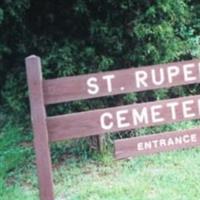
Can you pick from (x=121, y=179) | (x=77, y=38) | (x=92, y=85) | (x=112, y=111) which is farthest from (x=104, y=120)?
(x=77, y=38)

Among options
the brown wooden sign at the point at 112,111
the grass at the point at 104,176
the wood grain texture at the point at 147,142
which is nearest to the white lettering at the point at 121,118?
the brown wooden sign at the point at 112,111

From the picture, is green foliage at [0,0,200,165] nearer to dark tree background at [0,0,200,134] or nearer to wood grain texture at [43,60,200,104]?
dark tree background at [0,0,200,134]

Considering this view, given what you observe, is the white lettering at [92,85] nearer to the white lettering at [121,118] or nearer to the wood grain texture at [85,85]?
the wood grain texture at [85,85]

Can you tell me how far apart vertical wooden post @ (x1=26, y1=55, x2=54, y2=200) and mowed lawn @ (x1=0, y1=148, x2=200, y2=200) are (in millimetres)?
1900

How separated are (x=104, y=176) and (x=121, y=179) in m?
0.27

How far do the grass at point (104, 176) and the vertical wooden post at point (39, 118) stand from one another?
190cm

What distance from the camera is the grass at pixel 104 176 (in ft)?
18.3

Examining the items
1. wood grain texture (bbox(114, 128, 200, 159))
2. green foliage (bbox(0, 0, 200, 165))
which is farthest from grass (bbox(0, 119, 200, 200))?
wood grain texture (bbox(114, 128, 200, 159))

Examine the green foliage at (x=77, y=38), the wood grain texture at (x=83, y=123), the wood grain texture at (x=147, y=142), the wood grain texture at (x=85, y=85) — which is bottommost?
the wood grain texture at (x=147, y=142)

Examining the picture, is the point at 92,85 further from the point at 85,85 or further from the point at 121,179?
the point at 121,179

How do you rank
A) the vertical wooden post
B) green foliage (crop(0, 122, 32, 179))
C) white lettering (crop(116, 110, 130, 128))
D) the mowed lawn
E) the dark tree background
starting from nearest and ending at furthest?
1. the vertical wooden post
2. white lettering (crop(116, 110, 130, 128))
3. the mowed lawn
4. the dark tree background
5. green foliage (crop(0, 122, 32, 179))

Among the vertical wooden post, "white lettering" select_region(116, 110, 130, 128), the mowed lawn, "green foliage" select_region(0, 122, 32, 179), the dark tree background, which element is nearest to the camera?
the vertical wooden post

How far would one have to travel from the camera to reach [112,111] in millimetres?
3758

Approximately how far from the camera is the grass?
5.58 m
